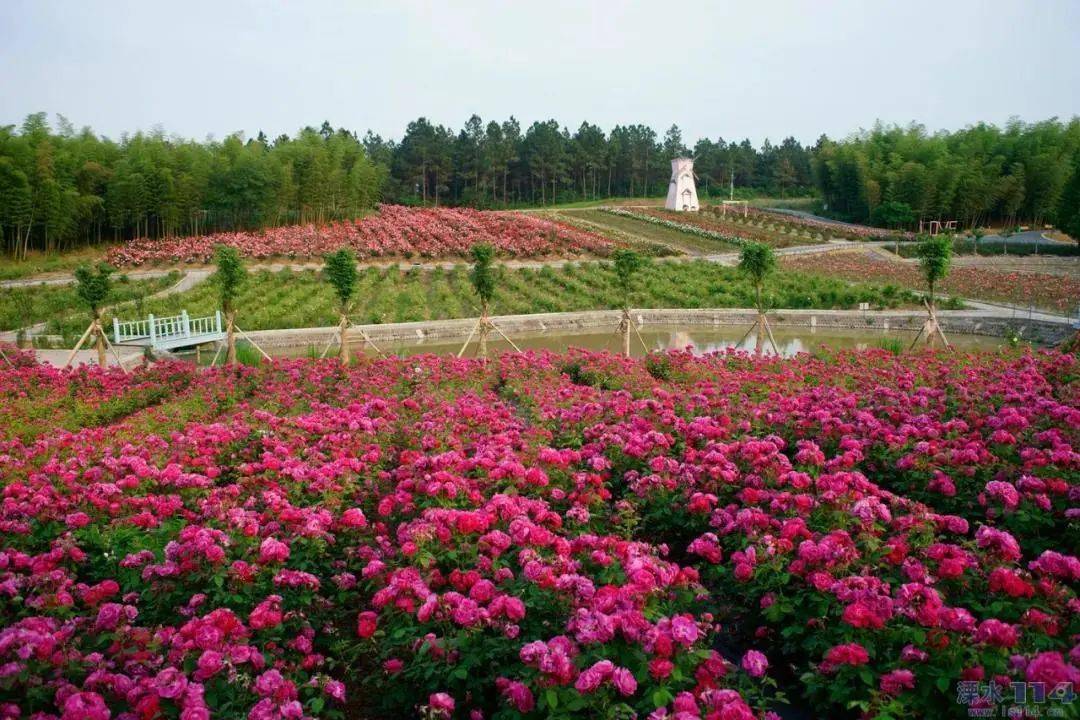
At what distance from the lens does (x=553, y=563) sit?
3.31m

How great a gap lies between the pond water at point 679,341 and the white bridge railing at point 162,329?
69 centimetres

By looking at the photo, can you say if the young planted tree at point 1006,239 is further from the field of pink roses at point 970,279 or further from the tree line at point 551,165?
the tree line at point 551,165

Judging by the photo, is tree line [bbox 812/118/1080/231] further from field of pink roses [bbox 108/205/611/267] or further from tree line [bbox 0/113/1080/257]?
field of pink roses [bbox 108/205/611/267]

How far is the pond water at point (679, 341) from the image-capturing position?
659 inches

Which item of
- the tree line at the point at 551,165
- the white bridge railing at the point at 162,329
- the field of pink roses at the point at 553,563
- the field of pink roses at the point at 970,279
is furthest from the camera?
the tree line at the point at 551,165

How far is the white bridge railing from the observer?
15648 mm

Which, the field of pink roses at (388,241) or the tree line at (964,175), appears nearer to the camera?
the field of pink roses at (388,241)

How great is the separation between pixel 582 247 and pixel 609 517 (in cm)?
3006

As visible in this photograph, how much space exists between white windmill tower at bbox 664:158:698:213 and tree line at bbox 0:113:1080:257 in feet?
31.2

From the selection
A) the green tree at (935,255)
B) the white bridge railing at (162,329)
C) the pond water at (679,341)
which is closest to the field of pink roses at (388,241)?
the white bridge railing at (162,329)

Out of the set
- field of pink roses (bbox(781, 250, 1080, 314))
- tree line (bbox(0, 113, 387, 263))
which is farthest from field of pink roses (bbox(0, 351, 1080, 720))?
tree line (bbox(0, 113, 387, 263))

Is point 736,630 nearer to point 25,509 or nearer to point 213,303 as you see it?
point 25,509

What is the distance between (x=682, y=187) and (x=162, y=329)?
47.1m

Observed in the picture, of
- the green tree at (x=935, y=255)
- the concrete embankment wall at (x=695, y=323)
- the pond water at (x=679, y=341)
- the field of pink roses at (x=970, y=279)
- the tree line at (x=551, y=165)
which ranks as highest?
the tree line at (x=551, y=165)
